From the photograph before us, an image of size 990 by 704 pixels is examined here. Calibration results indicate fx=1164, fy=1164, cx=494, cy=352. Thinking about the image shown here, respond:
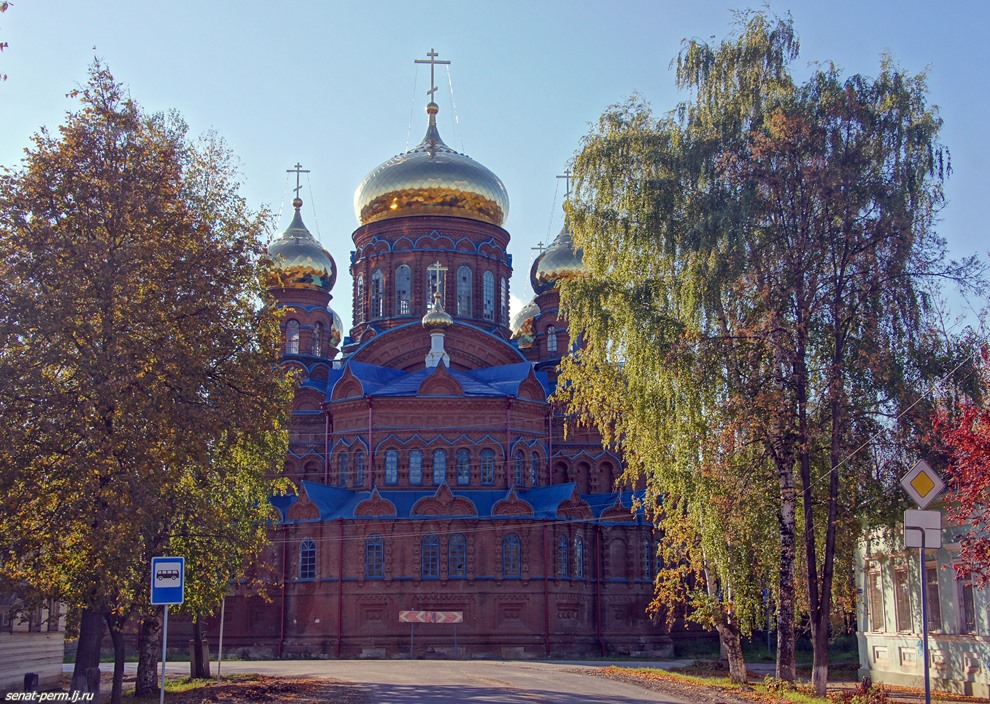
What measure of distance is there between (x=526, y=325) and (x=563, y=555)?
15006 mm

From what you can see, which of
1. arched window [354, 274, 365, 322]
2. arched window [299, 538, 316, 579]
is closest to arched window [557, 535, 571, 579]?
arched window [299, 538, 316, 579]

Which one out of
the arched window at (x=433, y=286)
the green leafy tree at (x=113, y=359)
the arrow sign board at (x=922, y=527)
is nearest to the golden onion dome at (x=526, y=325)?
the arched window at (x=433, y=286)

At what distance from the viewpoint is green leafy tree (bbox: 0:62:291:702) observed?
14938 millimetres

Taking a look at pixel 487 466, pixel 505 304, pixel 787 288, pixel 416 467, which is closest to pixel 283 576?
pixel 416 467

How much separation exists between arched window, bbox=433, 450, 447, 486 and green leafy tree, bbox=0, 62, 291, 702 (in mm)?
21558

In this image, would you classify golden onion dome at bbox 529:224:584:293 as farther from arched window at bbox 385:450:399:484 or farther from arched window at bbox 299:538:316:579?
arched window at bbox 299:538:316:579

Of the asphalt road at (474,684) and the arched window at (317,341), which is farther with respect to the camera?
the arched window at (317,341)

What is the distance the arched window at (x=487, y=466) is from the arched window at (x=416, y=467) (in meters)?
2.07

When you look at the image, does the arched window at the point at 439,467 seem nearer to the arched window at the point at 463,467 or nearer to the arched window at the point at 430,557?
the arched window at the point at 463,467

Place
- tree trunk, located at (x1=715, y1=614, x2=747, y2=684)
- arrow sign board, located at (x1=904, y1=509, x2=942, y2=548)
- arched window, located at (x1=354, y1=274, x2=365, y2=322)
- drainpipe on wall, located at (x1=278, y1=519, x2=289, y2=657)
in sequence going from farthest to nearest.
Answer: arched window, located at (x1=354, y1=274, x2=365, y2=322), drainpipe on wall, located at (x1=278, y1=519, x2=289, y2=657), tree trunk, located at (x1=715, y1=614, x2=747, y2=684), arrow sign board, located at (x1=904, y1=509, x2=942, y2=548)

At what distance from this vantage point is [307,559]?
123 ft

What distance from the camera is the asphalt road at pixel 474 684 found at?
17.0 meters

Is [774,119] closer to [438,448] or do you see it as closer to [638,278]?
[638,278]

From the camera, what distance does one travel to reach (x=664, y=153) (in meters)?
20.6
